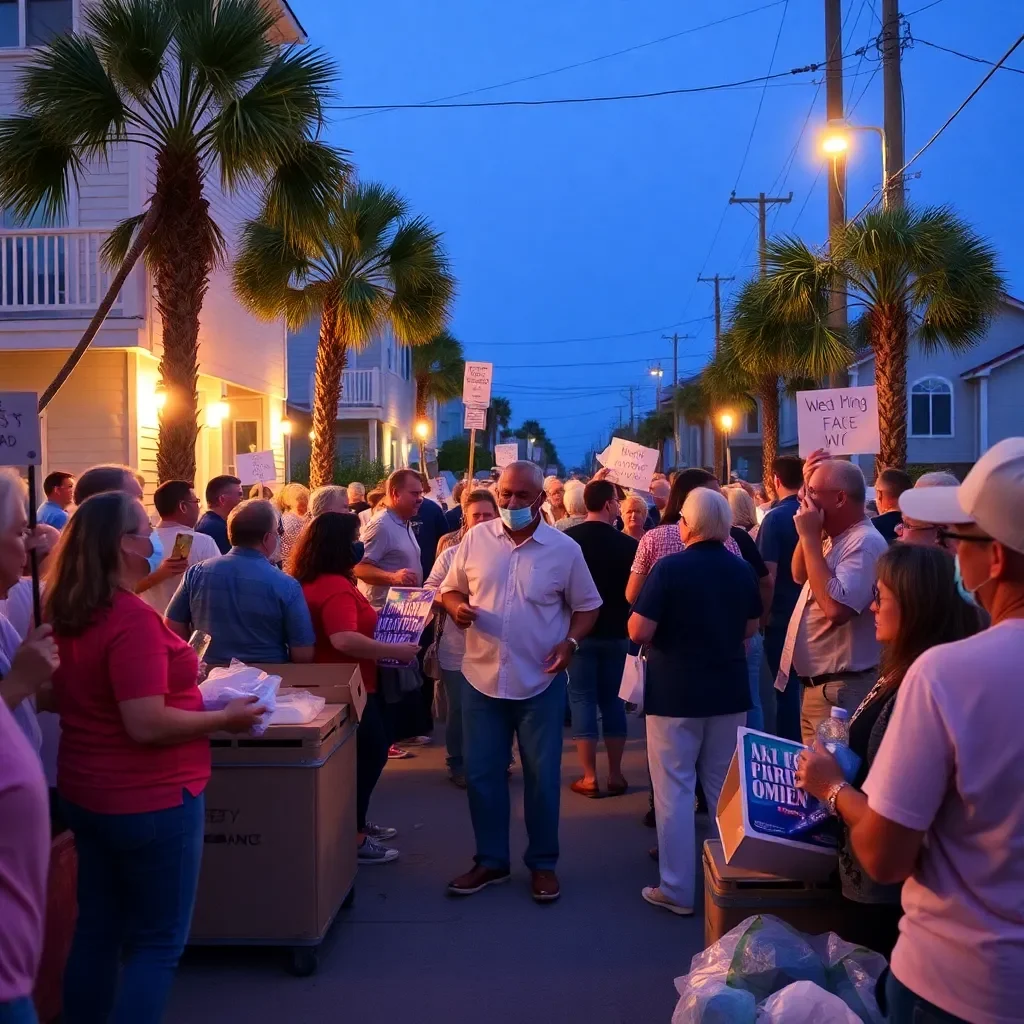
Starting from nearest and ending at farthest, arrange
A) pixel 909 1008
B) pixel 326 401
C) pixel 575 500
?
pixel 909 1008 → pixel 575 500 → pixel 326 401

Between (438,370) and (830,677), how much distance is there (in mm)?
37055

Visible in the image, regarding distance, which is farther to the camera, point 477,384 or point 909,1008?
point 477,384

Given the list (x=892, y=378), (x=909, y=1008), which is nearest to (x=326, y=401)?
(x=892, y=378)

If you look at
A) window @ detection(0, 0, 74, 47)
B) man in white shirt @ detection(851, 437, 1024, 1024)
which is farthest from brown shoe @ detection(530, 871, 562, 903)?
window @ detection(0, 0, 74, 47)

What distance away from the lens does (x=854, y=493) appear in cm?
520

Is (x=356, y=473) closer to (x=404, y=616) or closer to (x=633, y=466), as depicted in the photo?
(x=633, y=466)

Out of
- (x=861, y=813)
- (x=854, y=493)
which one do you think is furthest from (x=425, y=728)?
(x=861, y=813)

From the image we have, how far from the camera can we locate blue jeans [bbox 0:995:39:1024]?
6.29 feet

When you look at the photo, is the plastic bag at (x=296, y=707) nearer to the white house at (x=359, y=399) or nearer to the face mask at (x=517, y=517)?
the face mask at (x=517, y=517)

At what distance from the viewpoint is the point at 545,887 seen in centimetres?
541

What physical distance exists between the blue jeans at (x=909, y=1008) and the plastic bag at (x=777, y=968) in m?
0.84

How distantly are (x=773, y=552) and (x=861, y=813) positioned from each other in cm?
501

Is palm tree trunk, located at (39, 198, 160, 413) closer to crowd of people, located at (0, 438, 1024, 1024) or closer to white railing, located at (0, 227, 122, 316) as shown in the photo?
crowd of people, located at (0, 438, 1024, 1024)

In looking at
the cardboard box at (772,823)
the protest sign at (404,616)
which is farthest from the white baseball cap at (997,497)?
the protest sign at (404,616)
